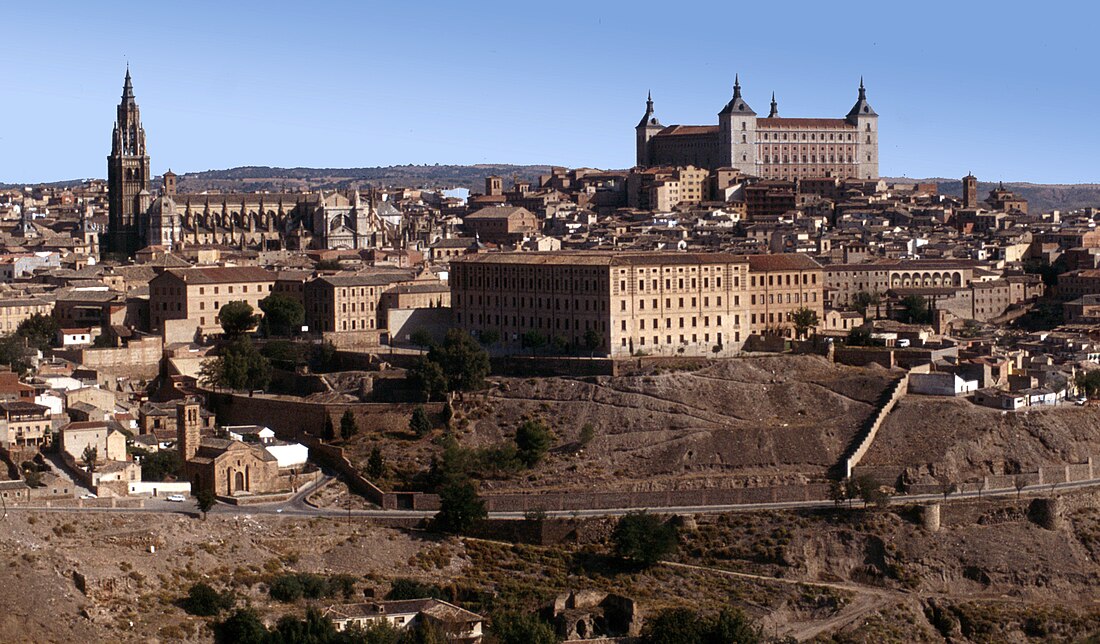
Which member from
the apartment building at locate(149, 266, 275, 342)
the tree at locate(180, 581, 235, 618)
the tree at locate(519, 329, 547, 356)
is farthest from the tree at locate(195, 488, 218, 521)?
the apartment building at locate(149, 266, 275, 342)

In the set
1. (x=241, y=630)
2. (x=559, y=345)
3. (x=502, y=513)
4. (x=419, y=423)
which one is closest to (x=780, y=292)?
(x=559, y=345)

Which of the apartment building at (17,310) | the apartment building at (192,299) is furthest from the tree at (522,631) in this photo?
the apartment building at (17,310)

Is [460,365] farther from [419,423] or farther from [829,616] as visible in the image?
[829,616]

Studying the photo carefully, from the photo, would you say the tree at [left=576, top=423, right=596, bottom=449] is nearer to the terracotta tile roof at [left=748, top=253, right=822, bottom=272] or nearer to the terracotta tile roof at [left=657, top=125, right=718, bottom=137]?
the terracotta tile roof at [left=748, top=253, right=822, bottom=272]

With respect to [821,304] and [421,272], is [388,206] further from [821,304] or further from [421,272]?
[821,304]

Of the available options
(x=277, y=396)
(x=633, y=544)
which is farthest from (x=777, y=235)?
(x=633, y=544)

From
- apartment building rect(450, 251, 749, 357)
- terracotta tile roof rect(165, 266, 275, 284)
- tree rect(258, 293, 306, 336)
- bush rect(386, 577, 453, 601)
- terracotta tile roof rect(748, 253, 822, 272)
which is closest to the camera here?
bush rect(386, 577, 453, 601)
